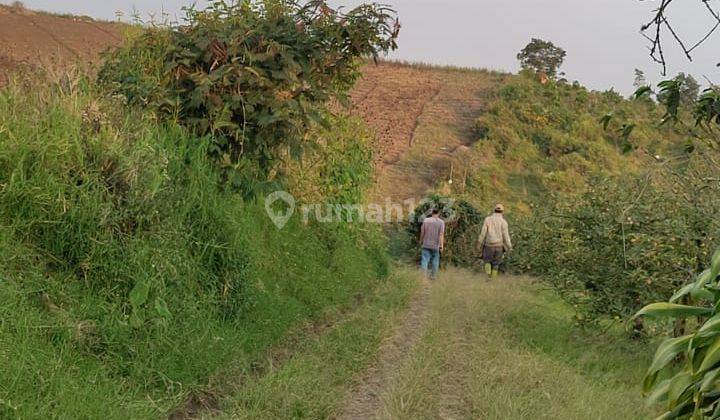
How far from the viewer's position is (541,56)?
45.4m

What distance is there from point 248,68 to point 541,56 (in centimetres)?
4218

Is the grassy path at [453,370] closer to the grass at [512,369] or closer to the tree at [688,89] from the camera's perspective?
the grass at [512,369]

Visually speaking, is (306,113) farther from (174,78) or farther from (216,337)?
(216,337)

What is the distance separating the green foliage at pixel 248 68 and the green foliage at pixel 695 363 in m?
5.24

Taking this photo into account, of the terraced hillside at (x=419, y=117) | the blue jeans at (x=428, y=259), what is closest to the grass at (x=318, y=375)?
the blue jeans at (x=428, y=259)

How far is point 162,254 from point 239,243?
1.24 metres

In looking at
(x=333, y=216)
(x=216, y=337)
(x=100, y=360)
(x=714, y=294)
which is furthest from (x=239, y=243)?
(x=714, y=294)

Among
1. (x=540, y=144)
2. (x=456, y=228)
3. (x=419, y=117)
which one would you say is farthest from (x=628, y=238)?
(x=419, y=117)

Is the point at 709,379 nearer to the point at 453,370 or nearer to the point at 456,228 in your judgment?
the point at 453,370

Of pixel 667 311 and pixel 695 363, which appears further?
pixel 667 311

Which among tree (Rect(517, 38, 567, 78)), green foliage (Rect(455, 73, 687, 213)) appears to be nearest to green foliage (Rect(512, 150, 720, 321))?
green foliage (Rect(455, 73, 687, 213))

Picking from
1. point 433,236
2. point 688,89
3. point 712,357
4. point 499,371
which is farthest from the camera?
point 433,236

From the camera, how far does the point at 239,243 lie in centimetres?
630

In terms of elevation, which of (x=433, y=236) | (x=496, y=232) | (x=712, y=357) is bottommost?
(x=433, y=236)
